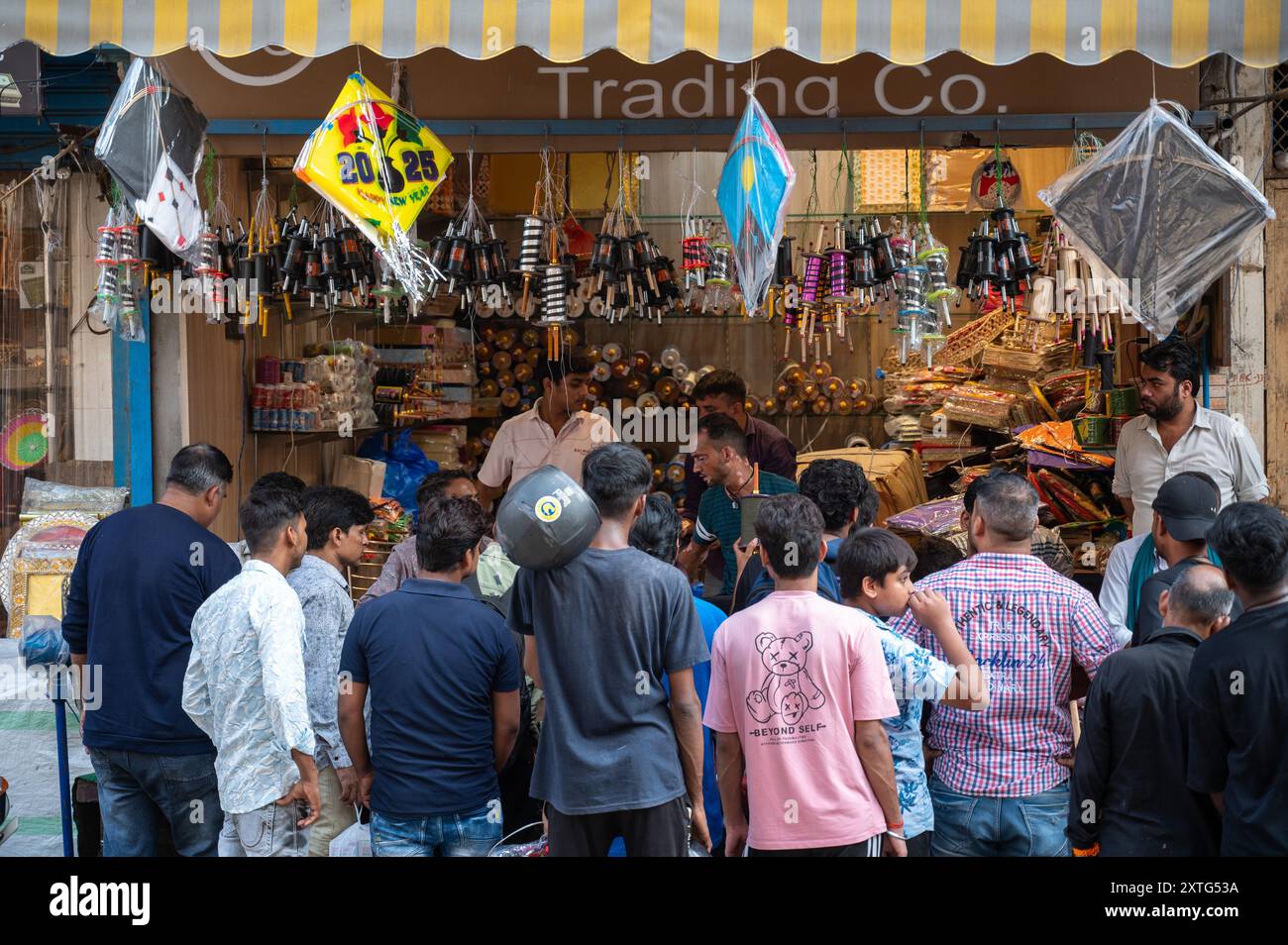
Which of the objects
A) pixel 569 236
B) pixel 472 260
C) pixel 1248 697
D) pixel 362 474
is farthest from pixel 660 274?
pixel 1248 697

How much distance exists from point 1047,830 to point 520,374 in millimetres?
5183

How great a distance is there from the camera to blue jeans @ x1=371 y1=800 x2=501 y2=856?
3207 millimetres

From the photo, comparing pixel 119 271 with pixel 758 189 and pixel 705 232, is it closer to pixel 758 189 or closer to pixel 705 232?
pixel 758 189

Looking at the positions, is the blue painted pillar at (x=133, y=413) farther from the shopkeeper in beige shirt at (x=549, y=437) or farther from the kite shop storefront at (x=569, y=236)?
the shopkeeper in beige shirt at (x=549, y=437)

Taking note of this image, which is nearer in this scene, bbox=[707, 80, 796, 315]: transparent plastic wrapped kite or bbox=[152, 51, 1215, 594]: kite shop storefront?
bbox=[707, 80, 796, 315]: transparent plastic wrapped kite

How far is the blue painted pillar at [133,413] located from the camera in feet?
17.1

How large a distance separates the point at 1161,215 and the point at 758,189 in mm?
1309

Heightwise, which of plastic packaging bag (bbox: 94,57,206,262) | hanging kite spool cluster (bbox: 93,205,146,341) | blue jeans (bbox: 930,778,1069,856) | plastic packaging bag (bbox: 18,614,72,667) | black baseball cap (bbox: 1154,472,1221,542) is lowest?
blue jeans (bbox: 930,778,1069,856)

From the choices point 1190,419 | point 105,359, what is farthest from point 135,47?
point 1190,419

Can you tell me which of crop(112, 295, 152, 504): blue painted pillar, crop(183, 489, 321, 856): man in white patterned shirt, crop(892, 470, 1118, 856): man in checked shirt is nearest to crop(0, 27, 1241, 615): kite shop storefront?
crop(112, 295, 152, 504): blue painted pillar

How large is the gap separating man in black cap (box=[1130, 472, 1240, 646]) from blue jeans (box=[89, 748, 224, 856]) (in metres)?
2.84

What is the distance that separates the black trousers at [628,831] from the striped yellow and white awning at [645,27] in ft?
7.45

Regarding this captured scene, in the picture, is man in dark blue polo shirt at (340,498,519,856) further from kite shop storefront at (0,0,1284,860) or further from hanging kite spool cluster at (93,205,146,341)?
hanging kite spool cluster at (93,205,146,341)

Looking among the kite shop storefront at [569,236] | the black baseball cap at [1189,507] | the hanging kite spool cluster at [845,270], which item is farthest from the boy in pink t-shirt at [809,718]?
the hanging kite spool cluster at [845,270]
